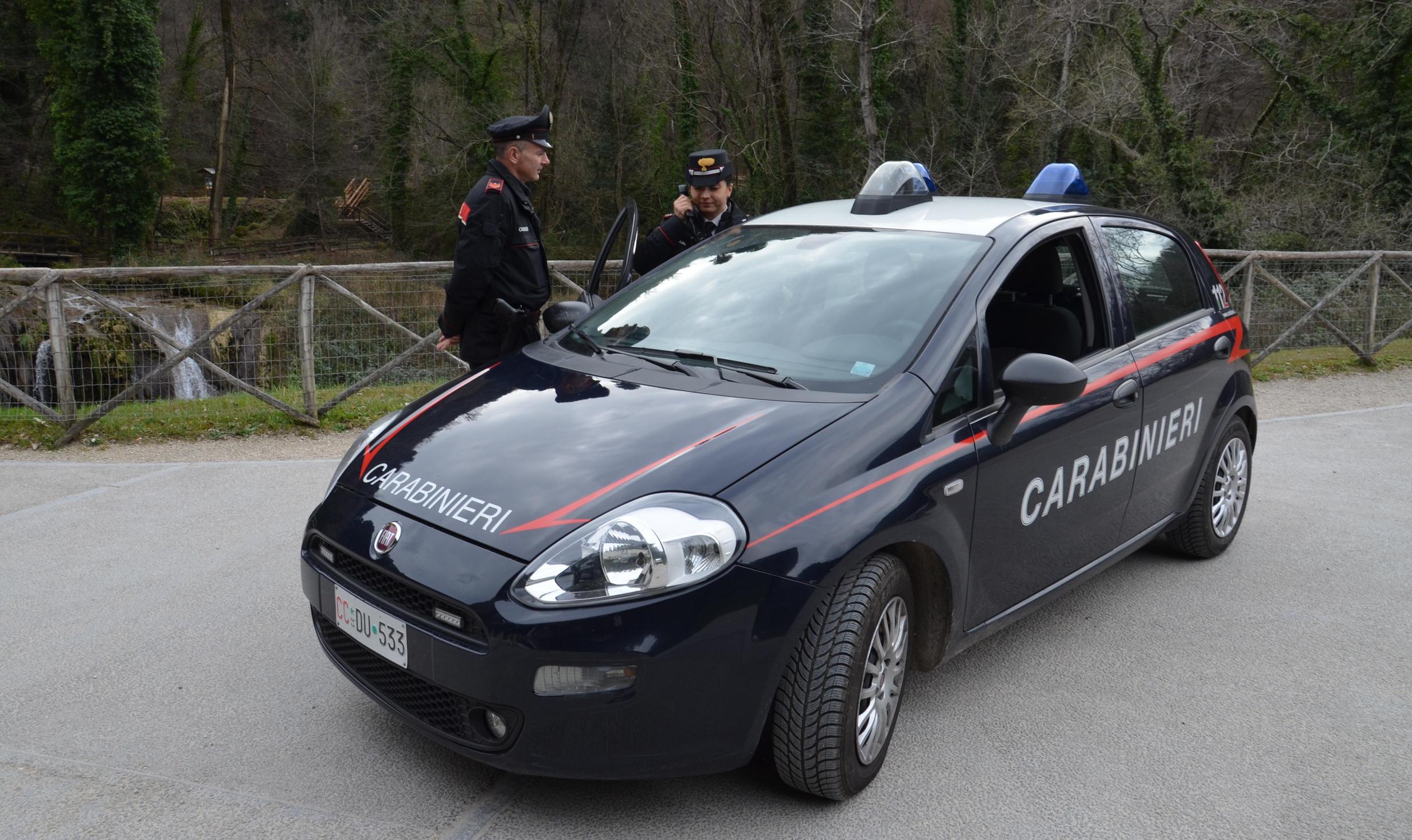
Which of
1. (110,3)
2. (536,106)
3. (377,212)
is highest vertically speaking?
(110,3)

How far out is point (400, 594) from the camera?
9.44 ft

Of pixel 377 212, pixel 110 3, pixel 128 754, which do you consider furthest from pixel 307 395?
pixel 377 212

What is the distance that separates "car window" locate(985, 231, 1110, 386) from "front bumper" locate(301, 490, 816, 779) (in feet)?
5.78

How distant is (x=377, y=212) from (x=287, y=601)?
42.4 m

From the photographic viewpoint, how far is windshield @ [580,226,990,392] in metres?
3.45

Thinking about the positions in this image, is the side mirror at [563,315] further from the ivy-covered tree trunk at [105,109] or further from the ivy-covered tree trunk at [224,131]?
the ivy-covered tree trunk at [224,131]

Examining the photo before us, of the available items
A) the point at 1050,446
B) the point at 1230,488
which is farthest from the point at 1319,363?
the point at 1050,446

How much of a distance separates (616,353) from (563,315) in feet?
2.43

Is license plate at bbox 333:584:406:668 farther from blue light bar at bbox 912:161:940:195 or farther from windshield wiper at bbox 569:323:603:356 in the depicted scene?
blue light bar at bbox 912:161:940:195

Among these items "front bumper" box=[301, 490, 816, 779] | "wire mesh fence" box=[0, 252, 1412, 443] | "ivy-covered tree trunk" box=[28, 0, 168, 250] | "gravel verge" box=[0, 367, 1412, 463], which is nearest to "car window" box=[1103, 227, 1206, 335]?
"front bumper" box=[301, 490, 816, 779]

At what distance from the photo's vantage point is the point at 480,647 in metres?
2.66

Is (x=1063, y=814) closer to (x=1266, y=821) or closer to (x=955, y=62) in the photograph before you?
(x=1266, y=821)

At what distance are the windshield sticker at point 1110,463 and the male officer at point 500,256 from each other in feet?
8.14

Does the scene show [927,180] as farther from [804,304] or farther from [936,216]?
[804,304]
